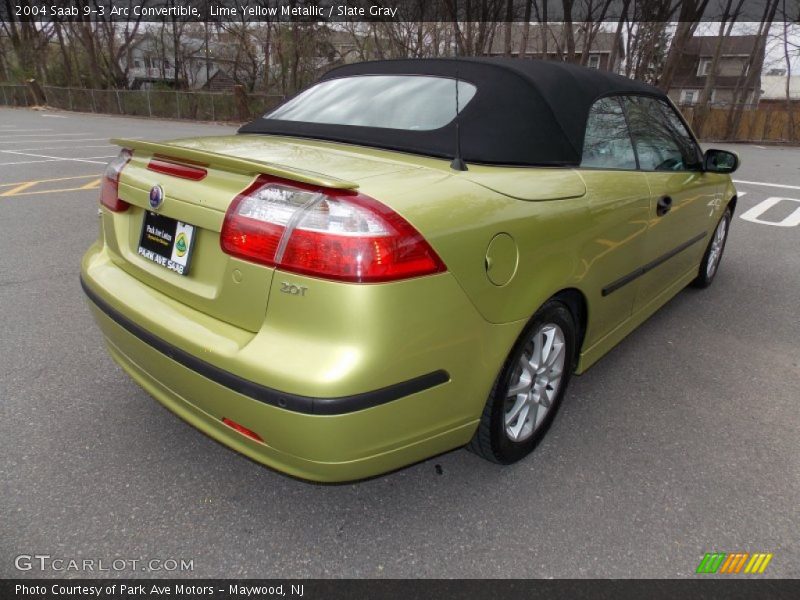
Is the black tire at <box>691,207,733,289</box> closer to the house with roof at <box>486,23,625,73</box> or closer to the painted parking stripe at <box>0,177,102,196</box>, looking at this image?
the painted parking stripe at <box>0,177,102,196</box>

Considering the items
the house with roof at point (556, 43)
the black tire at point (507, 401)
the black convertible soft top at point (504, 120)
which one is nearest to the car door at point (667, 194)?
the black convertible soft top at point (504, 120)

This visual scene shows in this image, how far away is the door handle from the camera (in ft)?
9.76

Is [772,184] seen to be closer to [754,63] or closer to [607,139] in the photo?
[607,139]

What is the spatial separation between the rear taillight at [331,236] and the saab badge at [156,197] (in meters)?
0.48

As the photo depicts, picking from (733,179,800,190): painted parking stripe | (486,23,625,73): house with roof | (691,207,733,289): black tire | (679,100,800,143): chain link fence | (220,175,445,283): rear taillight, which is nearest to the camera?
(220,175,445,283): rear taillight

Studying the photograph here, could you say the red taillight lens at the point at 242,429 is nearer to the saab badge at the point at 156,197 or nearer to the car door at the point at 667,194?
the saab badge at the point at 156,197

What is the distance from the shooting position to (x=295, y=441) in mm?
1697

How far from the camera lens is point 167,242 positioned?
2.04m

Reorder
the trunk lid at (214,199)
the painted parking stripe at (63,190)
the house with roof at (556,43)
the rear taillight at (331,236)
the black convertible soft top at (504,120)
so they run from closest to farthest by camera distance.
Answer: the rear taillight at (331,236), the trunk lid at (214,199), the black convertible soft top at (504,120), the painted parking stripe at (63,190), the house with roof at (556,43)

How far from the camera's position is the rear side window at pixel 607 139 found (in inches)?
104

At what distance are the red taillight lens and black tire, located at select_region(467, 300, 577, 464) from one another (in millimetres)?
819

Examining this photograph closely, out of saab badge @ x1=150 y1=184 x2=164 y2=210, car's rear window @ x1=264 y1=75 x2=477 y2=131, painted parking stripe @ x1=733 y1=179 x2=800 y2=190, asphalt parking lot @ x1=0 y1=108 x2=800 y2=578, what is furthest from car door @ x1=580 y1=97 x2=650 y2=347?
painted parking stripe @ x1=733 y1=179 x2=800 y2=190

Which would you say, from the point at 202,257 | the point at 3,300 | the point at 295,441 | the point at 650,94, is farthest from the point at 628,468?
the point at 3,300

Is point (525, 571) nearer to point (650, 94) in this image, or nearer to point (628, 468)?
point (628, 468)
